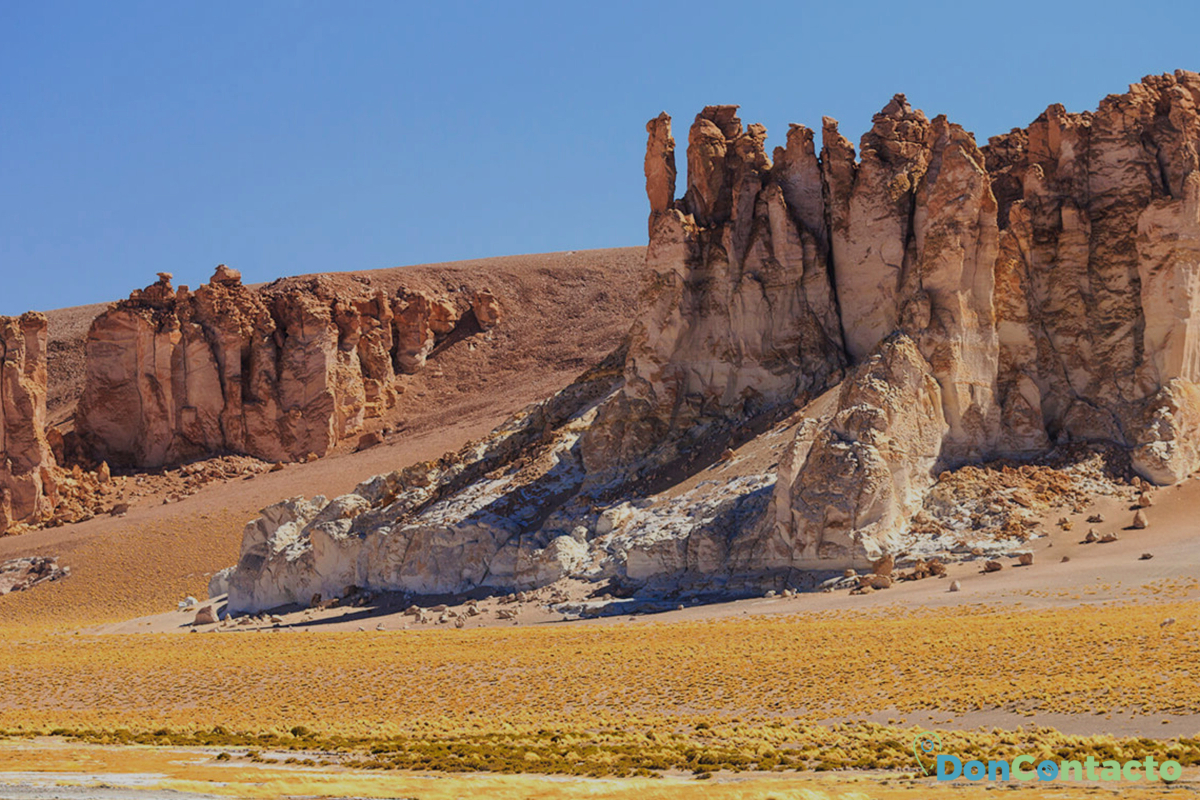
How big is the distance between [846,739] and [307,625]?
1010 inches

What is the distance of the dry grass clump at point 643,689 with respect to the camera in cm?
2062

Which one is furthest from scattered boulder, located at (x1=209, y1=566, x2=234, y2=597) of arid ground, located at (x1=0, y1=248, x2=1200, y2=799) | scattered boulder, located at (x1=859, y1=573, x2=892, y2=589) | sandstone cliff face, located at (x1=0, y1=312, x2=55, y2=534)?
scattered boulder, located at (x1=859, y1=573, x2=892, y2=589)

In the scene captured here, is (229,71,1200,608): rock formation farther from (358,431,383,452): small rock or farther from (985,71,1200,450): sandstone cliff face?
(358,431,383,452): small rock

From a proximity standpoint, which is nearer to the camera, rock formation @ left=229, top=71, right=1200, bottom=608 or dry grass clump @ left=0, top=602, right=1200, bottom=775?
dry grass clump @ left=0, top=602, right=1200, bottom=775

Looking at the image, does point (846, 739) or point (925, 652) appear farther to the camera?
point (925, 652)

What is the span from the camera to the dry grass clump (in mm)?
20625

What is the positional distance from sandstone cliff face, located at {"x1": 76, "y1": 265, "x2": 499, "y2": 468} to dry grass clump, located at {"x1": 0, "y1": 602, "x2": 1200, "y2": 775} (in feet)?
137

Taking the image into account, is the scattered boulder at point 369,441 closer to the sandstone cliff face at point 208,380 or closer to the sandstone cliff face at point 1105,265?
the sandstone cliff face at point 208,380

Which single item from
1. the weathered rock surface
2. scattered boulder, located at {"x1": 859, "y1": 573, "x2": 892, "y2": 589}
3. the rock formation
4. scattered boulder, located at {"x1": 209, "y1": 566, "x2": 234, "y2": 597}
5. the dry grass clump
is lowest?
the dry grass clump

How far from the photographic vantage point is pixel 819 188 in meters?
46.3

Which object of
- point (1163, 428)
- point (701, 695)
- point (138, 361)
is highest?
point (138, 361)

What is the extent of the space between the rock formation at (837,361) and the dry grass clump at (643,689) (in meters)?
5.35

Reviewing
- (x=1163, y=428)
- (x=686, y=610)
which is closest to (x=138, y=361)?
(x=686, y=610)

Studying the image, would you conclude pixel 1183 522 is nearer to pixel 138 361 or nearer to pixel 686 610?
pixel 686 610
